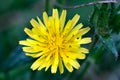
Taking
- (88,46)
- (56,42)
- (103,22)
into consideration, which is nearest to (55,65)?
(56,42)

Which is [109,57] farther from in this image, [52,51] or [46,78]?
[52,51]

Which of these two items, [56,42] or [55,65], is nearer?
[55,65]

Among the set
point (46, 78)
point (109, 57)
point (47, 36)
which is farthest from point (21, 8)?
point (47, 36)

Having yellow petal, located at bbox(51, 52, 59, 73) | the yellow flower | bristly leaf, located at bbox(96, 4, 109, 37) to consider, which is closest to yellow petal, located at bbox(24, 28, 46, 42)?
the yellow flower

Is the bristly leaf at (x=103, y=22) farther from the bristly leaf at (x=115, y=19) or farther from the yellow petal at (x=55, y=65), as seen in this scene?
the yellow petal at (x=55, y=65)

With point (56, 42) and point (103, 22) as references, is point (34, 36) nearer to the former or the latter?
point (56, 42)

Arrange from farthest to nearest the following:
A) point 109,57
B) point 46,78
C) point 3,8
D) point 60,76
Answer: point 3,8
point 109,57
point 46,78
point 60,76

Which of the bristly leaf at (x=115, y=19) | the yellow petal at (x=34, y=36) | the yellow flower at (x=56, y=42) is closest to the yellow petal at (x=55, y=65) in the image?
the yellow flower at (x=56, y=42)
